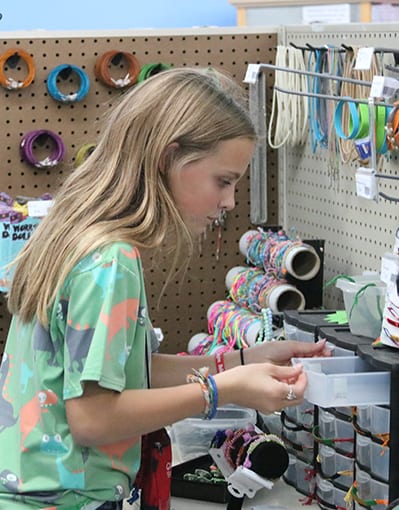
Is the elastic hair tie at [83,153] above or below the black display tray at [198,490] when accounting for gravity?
above

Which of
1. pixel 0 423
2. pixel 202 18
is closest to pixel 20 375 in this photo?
pixel 0 423

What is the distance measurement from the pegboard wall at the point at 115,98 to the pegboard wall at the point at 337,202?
9 cm

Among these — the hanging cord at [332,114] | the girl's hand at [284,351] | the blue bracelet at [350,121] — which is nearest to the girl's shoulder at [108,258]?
the girl's hand at [284,351]

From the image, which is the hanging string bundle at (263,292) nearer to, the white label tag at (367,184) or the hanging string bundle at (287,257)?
the hanging string bundle at (287,257)

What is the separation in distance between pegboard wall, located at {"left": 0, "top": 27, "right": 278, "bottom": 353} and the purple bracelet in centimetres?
2

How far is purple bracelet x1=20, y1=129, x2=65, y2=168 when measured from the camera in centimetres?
233

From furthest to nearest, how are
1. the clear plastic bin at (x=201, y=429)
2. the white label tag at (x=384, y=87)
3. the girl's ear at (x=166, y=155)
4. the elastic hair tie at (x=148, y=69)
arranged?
the elastic hair tie at (x=148, y=69)
the clear plastic bin at (x=201, y=429)
the white label tag at (x=384, y=87)
the girl's ear at (x=166, y=155)

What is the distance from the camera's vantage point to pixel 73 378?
1359 millimetres

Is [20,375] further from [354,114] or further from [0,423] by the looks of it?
[354,114]

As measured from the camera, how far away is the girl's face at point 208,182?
4.81 feet

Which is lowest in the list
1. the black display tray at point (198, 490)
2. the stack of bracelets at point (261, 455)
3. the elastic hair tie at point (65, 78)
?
the black display tray at point (198, 490)

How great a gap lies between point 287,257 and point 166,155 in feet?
2.43

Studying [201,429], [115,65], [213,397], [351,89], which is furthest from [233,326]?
[213,397]

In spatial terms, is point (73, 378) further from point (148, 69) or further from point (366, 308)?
point (148, 69)
